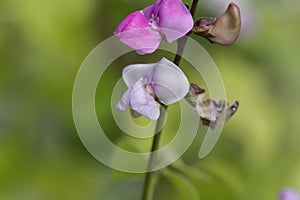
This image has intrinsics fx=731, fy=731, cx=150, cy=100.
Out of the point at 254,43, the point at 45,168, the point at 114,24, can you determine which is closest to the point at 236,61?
the point at 254,43

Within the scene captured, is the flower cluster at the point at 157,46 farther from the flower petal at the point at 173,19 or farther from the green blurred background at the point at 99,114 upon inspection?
the green blurred background at the point at 99,114

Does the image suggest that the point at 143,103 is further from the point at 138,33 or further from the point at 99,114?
the point at 99,114

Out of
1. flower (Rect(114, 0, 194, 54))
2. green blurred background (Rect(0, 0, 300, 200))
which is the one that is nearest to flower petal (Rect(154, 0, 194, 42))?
flower (Rect(114, 0, 194, 54))

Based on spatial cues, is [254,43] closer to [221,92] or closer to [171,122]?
[171,122]

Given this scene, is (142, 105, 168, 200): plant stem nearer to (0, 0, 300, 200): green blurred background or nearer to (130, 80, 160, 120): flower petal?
(130, 80, 160, 120): flower petal

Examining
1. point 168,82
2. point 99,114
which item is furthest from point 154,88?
point 99,114

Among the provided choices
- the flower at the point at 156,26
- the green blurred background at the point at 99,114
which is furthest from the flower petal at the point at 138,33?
the green blurred background at the point at 99,114
